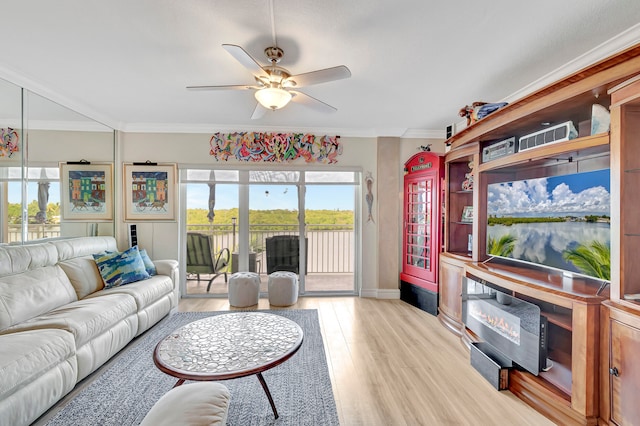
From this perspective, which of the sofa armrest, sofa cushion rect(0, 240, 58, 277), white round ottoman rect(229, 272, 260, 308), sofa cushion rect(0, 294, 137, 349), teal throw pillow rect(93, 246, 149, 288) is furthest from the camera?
white round ottoman rect(229, 272, 260, 308)

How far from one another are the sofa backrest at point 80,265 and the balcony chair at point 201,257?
119cm

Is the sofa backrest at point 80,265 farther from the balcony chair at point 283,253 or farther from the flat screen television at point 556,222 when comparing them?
the flat screen television at point 556,222

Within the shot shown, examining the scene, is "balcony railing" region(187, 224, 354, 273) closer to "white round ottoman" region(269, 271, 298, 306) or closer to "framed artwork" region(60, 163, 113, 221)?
"white round ottoman" region(269, 271, 298, 306)

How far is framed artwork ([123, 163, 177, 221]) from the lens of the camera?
4.07 metres

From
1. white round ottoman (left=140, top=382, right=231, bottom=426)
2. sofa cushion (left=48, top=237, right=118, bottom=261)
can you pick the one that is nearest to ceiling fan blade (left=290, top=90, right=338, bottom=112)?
white round ottoman (left=140, top=382, right=231, bottom=426)

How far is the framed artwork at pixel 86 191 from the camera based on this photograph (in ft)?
11.3

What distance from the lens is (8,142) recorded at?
2.64 metres

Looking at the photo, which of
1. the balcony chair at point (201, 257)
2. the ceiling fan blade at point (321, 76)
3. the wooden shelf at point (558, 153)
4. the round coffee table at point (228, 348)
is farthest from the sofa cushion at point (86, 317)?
the wooden shelf at point (558, 153)

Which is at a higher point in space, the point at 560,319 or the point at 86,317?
the point at 560,319

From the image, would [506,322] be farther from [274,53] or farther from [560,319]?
[274,53]

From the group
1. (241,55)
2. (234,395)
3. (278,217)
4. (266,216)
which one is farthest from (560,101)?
(266,216)

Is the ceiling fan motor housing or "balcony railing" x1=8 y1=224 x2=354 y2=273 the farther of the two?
"balcony railing" x1=8 y1=224 x2=354 y2=273

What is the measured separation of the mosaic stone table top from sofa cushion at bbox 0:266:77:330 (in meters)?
1.29

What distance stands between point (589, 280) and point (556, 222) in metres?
0.48
